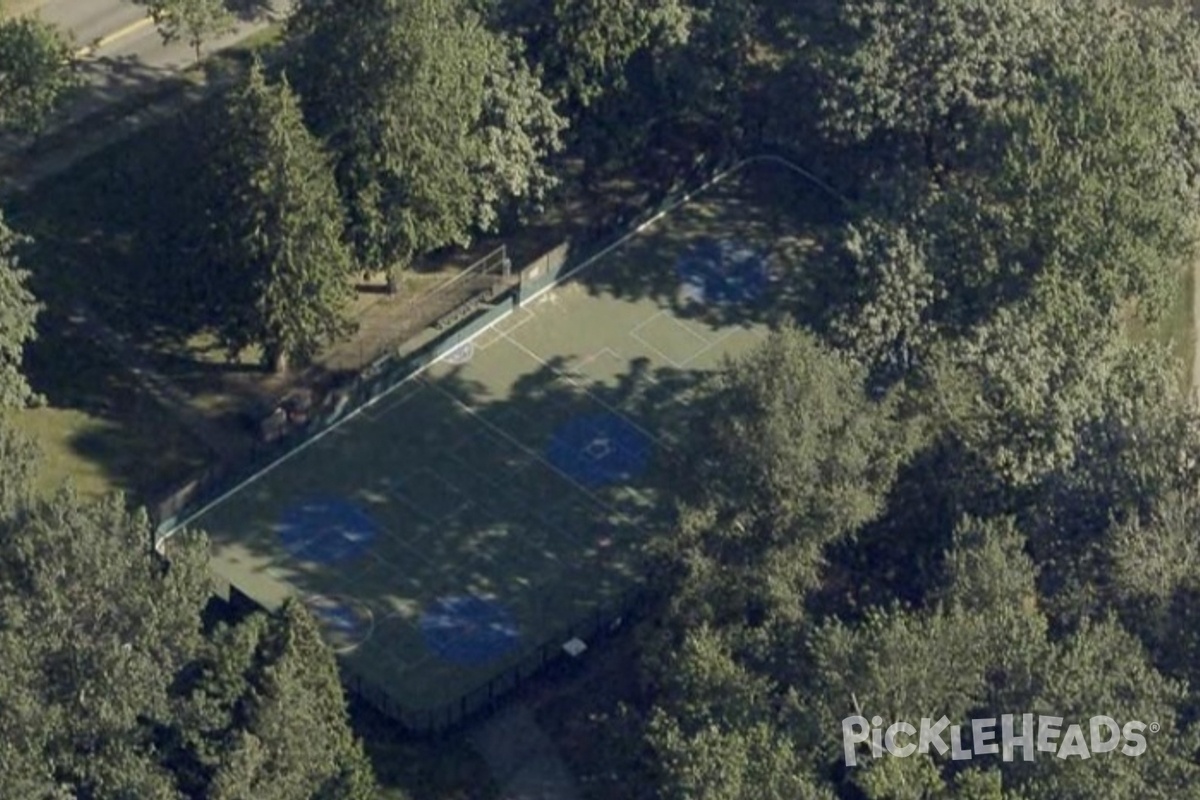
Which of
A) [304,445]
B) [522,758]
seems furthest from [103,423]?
[522,758]

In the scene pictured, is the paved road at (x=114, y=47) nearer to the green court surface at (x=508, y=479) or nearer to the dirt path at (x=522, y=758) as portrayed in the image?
the green court surface at (x=508, y=479)

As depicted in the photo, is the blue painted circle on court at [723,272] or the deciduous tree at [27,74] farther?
the blue painted circle on court at [723,272]

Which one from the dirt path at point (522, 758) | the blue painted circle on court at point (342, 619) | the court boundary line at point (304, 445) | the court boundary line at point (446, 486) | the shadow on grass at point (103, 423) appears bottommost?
the dirt path at point (522, 758)

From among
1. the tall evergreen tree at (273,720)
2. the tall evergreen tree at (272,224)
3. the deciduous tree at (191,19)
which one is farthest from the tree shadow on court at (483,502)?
the deciduous tree at (191,19)

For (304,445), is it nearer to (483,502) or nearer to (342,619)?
(483,502)

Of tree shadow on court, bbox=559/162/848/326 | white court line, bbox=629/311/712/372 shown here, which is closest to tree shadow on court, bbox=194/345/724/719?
white court line, bbox=629/311/712/372

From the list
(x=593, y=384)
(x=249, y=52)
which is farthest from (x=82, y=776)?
(x=249, y=52)

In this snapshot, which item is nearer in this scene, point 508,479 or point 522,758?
point 522,758
